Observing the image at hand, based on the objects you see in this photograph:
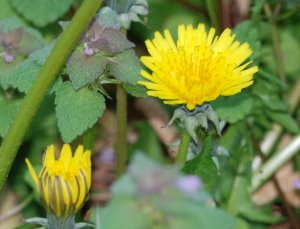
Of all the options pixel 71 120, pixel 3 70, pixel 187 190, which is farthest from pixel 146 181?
pixel 3 70

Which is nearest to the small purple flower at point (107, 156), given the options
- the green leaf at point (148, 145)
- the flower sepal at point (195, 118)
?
the green leaf at point (148, 145)

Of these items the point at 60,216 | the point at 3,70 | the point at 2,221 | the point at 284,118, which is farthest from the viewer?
the point at 284,118

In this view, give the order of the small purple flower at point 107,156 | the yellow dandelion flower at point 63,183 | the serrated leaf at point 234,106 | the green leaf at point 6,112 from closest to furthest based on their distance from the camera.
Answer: the yellow dandelion flower at point 63,183 → the green leaf at point 6,112 → the serrated leaf at point 234,106 → the small purple flower at point 107,156

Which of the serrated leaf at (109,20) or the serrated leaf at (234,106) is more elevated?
the serrated leaf at (109,20)

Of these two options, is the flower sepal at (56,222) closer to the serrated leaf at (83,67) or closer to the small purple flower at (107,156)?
the serrated leaf at (83,67)

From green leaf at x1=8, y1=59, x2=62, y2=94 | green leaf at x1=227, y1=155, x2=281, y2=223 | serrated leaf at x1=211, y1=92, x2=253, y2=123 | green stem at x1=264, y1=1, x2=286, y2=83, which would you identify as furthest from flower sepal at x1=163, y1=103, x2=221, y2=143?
green stem at x1=264, y1=1, x2=286, y2=83

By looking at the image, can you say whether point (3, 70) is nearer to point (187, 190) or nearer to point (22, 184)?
point (22, 184)
